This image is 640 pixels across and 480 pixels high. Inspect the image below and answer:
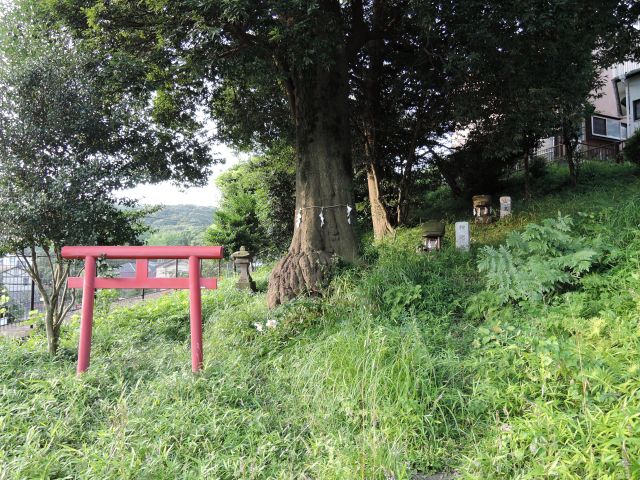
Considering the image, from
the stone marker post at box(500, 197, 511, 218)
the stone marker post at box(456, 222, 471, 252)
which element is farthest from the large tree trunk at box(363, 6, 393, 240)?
the stone marker post at box(456, 222, 471, 252)

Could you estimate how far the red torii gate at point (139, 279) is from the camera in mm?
4023

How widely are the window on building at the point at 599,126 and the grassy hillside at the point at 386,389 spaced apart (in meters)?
22.8

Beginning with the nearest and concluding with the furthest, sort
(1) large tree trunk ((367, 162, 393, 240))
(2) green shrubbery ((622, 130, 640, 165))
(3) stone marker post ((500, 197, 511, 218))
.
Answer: (3) stone marker post ((500, 197, 511, 218)) < (1) large tree trunk ((367, 162, 393, 240)) < (2) green shrubbery ((622, 130, 640, 165))

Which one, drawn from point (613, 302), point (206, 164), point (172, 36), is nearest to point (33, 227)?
point (172, 36)

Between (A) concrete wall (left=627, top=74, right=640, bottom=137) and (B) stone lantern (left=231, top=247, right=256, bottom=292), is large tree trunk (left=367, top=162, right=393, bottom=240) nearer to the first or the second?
(B) stone lantern (left=231, top=247, right=256, bottom=292)

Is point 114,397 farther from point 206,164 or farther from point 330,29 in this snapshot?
point 206,164

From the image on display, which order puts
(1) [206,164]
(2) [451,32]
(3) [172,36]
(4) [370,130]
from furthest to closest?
(4) [370,130]
(1) [206,164]
(2) [451,32]
(3) [172,36]

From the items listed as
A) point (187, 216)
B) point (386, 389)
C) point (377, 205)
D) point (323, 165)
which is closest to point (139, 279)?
point (386, 389)

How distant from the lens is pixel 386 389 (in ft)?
9.66

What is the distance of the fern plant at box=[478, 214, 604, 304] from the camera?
394 cm

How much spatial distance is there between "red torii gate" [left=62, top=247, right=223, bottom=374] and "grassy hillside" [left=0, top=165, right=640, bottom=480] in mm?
406

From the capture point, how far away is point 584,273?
4074 mm

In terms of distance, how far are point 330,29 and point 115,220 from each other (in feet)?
12.9

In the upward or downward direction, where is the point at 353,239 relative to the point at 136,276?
upward
